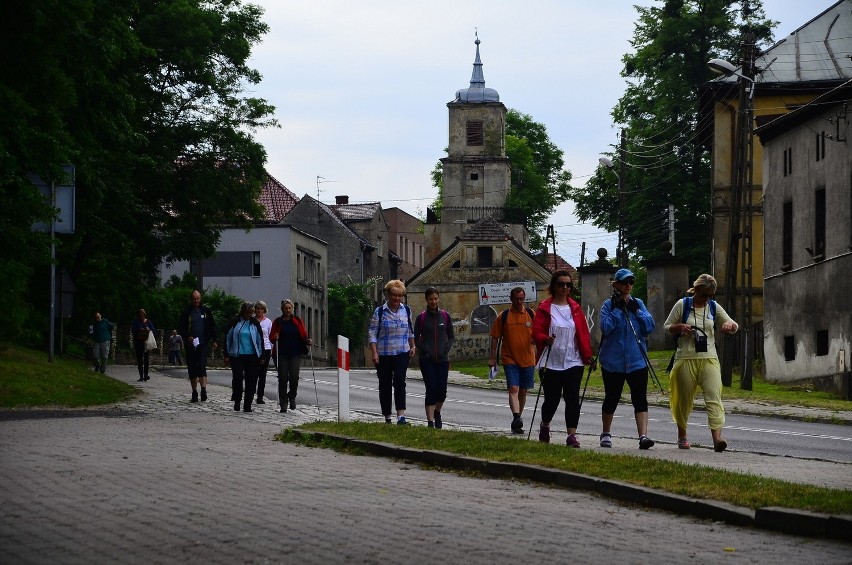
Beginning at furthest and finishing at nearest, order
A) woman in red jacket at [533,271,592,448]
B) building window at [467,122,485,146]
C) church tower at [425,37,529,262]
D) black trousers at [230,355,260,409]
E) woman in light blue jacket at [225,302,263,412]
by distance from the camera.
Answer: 1. building window at [467,122,485,146]
2. church tower at [425,37,529,262]
3. woman in light blue jacket at [225,302,263,412]
4. black trousers at [230,355,260,409]
5. woman in red jacket at [533,271,592,448]

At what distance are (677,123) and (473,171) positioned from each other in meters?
44.3

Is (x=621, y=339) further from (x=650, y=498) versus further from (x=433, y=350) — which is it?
(x=650, y=498)

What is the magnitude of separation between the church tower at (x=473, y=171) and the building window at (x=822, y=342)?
66.4 meters

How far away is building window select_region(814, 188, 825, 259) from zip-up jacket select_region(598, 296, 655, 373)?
22988 millimetres

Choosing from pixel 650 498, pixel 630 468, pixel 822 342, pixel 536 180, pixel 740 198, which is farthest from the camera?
pixel 536 180

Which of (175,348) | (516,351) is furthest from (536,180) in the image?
(516,351)

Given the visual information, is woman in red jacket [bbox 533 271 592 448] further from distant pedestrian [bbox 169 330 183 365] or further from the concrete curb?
distant pedestrian [bbox 169 330 183 365]

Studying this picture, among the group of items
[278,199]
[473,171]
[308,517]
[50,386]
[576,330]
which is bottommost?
[308,517]

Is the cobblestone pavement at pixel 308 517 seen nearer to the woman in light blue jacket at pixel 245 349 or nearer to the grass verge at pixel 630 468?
the grass verge at pixel 630 468

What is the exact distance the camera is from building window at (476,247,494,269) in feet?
291

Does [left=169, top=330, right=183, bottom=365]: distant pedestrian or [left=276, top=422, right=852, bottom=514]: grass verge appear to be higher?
[left=169, top=330, right=183, bottom=365]: distant pedestrian

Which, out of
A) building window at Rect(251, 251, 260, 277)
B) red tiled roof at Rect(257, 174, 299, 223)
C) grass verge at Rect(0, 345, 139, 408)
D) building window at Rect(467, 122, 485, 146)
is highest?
building window at Rect(467, 122, 485, 146)

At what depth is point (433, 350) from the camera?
18.8m

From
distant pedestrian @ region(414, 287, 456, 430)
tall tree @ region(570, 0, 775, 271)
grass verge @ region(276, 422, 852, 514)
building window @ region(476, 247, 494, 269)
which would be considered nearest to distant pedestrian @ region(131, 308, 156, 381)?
distant pedestrian @ region(414, 287, 456, 430)
